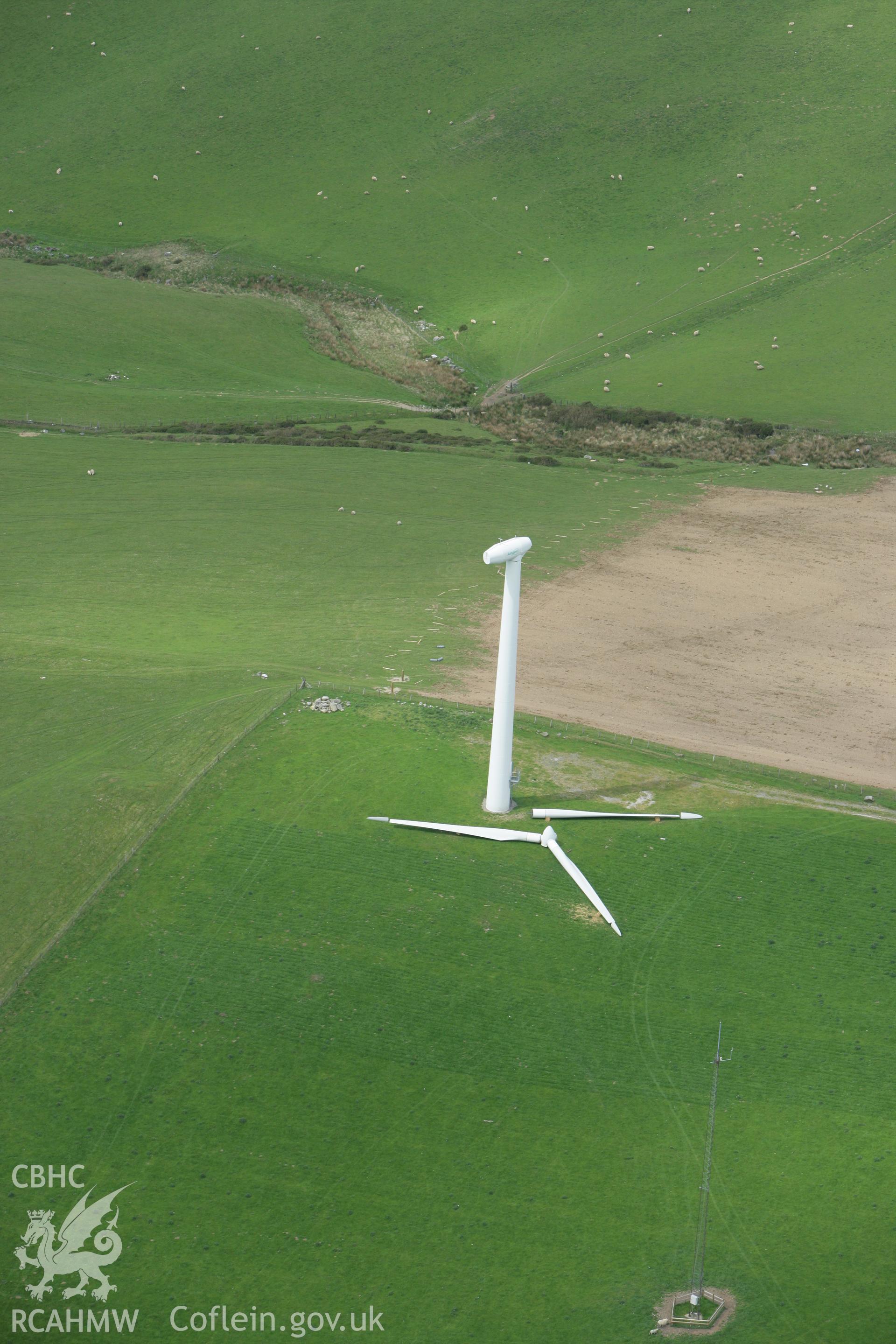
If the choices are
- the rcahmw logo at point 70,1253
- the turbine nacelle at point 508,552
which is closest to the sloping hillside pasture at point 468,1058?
the rcahmw logo at point 70,1253

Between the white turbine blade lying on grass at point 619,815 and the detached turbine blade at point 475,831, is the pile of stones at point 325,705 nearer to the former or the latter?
the detached turbine blade at point 475,831

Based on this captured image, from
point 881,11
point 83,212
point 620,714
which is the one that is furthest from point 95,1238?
point 881,11

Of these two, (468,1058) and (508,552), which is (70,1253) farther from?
(508,552)

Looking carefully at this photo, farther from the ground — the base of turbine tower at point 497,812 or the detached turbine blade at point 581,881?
the base of turbine tower at point 497,812

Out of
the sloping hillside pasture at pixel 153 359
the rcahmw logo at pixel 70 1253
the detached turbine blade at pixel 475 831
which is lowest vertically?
the rcahmw logo at pixel 70 1253

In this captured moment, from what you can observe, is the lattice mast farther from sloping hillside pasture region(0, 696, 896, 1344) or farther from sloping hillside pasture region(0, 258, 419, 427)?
sloping hillside pasture region(0, 258, 419, 427)

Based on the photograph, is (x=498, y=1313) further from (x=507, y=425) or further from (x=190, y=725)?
(x=507, y=425)
